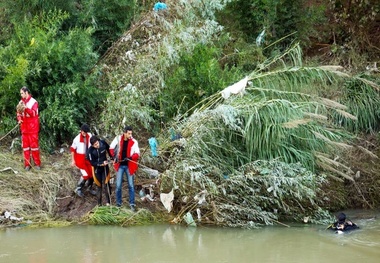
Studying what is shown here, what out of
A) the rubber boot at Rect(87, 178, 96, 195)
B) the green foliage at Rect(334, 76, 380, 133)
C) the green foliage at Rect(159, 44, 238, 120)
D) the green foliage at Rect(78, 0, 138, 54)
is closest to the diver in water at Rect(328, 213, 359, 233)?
the green foliage at Rect(334, 76, 380, 133)

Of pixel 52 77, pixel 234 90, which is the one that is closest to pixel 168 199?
pixel 234 90

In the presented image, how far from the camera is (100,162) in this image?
11.0 metres

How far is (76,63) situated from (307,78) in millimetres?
4680

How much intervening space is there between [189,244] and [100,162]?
214 cm

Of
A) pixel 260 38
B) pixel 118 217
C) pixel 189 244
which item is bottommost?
pixel 189 244

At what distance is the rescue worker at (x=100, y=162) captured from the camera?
35.9 ft

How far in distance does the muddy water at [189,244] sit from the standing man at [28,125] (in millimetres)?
1679

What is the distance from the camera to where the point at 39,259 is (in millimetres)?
9398

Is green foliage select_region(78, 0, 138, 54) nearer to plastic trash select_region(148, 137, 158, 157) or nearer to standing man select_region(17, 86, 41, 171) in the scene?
standing man select_region(17, 86, 41, 171)

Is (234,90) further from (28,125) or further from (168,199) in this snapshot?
(28,125)

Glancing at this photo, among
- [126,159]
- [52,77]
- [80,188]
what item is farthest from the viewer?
[52,77]

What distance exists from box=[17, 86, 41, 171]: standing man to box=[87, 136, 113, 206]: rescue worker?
4.94 ft

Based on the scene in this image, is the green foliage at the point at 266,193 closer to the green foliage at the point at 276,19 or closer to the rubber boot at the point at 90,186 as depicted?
the rubber boot at the point at 90,186

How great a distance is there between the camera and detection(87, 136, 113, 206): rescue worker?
11.0 m
